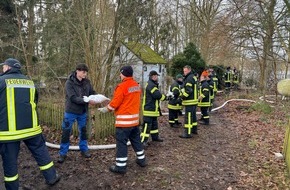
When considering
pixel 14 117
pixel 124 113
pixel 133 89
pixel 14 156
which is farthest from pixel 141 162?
pixel 14 117

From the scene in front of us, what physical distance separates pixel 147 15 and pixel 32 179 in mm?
9164

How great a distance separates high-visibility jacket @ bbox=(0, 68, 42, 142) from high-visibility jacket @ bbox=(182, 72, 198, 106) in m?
4.33

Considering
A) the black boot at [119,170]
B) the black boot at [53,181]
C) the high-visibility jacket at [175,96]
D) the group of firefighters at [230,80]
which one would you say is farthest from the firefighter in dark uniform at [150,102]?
the group of firefighters at [230,80]

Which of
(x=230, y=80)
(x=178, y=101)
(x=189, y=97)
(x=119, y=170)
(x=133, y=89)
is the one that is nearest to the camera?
(x=119, y=170)

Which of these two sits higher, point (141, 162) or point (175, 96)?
point (175, 96)

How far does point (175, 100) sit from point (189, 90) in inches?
41.9

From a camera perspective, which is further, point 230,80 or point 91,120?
point 230,80

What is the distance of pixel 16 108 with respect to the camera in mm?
4078

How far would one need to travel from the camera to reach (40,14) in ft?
53.8

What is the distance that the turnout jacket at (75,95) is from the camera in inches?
Answer: 216

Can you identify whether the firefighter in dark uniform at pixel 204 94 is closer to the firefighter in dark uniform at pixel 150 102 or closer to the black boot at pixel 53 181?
the firefighter in dark uniform at pixel 150 102

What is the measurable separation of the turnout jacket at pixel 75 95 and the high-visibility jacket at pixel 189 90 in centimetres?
299

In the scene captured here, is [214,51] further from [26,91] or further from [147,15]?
[26,91]

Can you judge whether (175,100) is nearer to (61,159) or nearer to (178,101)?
(178,101)
